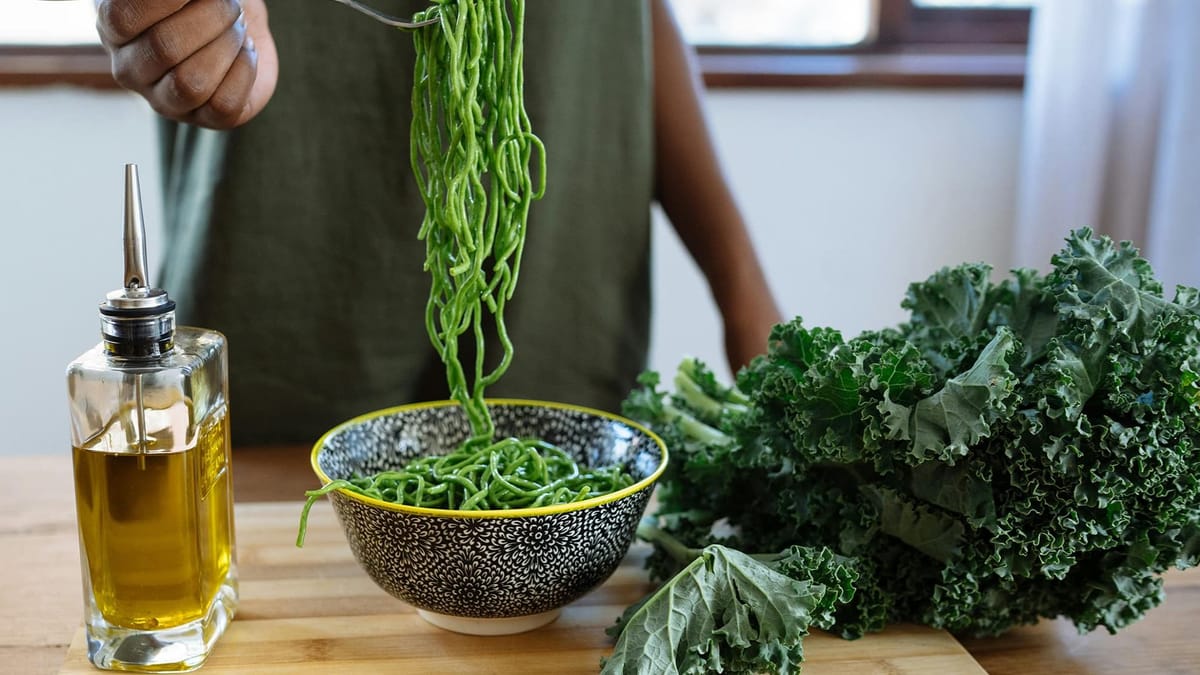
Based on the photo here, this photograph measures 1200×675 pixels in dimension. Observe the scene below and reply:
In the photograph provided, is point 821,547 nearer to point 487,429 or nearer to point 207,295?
point 487,429

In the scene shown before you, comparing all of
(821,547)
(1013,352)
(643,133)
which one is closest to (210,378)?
(821,547)

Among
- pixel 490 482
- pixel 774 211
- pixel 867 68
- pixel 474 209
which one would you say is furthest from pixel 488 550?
pixel 867 68

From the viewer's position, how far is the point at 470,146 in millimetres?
903

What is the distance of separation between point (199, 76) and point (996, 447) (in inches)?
31.0

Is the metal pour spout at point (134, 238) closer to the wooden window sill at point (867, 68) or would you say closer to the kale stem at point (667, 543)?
the kale stem at point (667, 543)

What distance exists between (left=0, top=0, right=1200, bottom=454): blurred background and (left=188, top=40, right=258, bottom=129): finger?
1.35m

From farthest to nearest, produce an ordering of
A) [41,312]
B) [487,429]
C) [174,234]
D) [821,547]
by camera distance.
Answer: [41,312] < [174,234] < [487,429] < [821,547]

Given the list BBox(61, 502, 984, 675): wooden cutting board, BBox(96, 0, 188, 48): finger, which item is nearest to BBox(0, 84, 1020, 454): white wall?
BBox(96, 0, 188, 48): finger

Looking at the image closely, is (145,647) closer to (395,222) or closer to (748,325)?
(395,222)

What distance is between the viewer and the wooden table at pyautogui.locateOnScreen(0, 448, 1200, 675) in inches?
34.2

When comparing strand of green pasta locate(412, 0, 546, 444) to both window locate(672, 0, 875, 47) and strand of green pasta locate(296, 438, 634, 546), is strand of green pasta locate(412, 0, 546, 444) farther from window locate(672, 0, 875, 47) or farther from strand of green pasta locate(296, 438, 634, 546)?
window locate(672, 0, 875, 47)

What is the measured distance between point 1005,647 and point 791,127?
6.20 feet

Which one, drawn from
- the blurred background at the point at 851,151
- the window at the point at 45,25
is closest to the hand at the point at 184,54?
the blurred background at the point at 851,151

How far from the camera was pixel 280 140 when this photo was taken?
4.61ft
